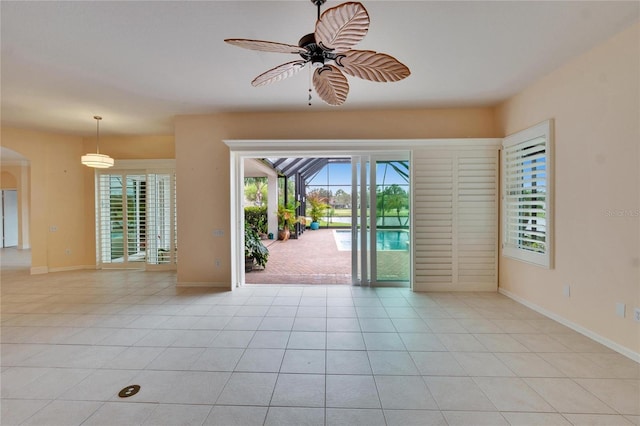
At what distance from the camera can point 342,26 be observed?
1.48 metres

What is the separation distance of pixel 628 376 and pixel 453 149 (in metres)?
3.01

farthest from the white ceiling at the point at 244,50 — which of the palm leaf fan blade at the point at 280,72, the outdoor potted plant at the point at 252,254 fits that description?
the outdoor potted plant at the point at 252,254

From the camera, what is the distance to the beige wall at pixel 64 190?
17.3 ft

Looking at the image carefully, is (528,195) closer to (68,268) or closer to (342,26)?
(342,26)

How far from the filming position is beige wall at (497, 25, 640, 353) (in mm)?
2283

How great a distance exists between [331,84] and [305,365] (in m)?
2.34

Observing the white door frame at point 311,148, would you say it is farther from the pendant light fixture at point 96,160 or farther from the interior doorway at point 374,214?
the pendant light fixture at point 96,160

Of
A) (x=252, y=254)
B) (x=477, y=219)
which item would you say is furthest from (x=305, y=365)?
(x=252, y=254)

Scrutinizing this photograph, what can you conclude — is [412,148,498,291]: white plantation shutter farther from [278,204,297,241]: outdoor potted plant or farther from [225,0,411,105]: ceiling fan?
[278,204,297,241]: outdoor potted plant

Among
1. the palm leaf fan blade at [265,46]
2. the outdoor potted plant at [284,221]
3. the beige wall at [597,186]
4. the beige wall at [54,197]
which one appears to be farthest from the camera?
the outdoor potted plant at [284,221]

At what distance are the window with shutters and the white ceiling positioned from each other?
2.40ft

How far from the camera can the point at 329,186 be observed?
51.4 ft

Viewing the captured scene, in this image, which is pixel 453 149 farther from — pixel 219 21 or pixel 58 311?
pixel 58 311

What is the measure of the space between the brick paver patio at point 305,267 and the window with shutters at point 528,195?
258 cm
